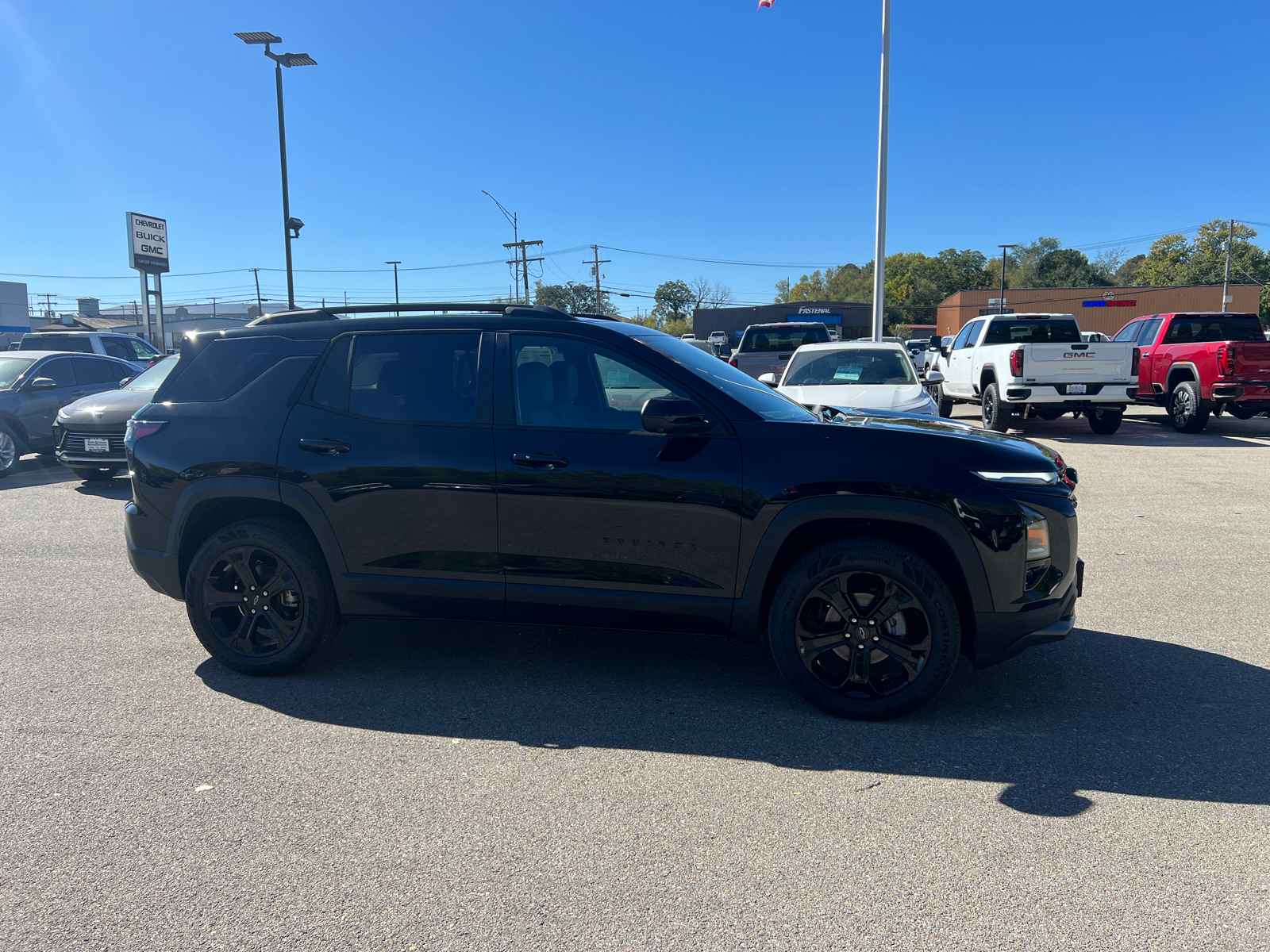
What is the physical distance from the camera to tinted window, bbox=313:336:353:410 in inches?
175

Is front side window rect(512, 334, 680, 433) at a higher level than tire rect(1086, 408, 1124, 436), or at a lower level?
higher

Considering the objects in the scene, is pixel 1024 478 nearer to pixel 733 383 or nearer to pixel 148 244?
pixel 733 383

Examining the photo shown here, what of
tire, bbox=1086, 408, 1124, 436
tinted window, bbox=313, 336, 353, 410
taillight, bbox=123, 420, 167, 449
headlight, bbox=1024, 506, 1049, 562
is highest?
tinted window, bbox=313, 336, 353, 410

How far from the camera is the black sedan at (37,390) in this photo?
1209 centimetres

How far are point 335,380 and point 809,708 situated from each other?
2.81 m

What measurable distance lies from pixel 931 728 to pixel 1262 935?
1467 millimetres

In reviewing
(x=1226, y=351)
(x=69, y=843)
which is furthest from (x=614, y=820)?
(x=1226, y=351)

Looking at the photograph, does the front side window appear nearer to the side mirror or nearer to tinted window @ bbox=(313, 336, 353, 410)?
the side mirror

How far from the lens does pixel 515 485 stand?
412 centimetres

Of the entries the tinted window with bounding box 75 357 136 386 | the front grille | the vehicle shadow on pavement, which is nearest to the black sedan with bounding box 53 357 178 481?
the front grille

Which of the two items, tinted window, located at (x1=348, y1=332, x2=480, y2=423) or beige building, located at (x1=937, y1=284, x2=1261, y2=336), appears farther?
beige building, located at (x1=937, y1=284, x2=1261, y2=336)

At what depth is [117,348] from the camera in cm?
1764

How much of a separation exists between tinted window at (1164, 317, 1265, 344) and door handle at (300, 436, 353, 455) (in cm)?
1627

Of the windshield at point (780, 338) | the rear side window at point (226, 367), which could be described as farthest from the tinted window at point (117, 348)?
the rear side window at point (226, 367)
